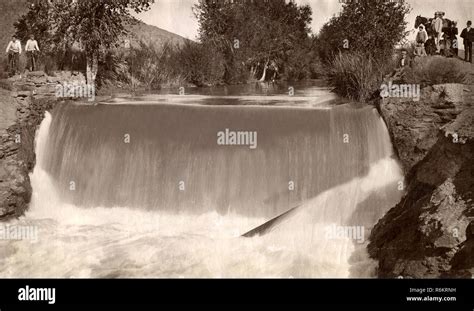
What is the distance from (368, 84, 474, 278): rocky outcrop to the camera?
9.97 m

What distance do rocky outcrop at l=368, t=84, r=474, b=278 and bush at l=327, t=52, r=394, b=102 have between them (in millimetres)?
2914

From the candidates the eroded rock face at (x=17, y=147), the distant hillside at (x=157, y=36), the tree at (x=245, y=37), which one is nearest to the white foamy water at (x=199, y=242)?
the eroded rock face at (x=17, y=147)

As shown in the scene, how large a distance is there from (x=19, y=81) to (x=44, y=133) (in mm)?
1938

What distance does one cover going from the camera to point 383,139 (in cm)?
1334

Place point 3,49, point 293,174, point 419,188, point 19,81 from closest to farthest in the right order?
point 419,188
point 293,174
point 19,81
point 3,49

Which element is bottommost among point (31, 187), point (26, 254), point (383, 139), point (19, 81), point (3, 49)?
point (26, 254)

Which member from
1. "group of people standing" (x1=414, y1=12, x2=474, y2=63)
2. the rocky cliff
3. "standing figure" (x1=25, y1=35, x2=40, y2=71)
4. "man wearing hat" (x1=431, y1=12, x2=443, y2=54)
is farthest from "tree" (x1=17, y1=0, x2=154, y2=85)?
"man wearing hat" (x1=431, y1=12, x2=443, y2=54)

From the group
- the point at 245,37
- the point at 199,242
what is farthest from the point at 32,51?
the point at 245,37

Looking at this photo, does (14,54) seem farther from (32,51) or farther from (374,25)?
(374,25)

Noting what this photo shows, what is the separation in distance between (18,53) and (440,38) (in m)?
12.6

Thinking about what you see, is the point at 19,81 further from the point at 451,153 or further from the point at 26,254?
the point at 451,153

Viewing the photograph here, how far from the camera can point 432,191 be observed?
438 inches

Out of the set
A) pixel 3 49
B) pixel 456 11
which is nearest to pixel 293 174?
pixel 456 11
